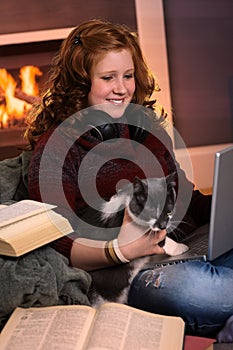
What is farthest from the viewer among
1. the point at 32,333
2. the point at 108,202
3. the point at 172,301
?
the point at 108,202

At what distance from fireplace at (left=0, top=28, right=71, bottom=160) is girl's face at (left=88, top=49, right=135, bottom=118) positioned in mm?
1983

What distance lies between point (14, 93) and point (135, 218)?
2.44 meters

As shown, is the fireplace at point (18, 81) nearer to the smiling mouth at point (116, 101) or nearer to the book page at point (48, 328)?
the smiling mouth at point (116, 101)

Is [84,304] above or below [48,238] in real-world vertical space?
below

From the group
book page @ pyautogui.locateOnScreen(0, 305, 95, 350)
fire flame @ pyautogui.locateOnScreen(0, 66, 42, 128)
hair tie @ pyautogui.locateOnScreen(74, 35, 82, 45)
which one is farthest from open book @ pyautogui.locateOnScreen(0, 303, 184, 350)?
fire flame @ pyautogui.locateOnScreen(0, 66, 42, 128)

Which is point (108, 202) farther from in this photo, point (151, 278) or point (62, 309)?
point (62, 309)

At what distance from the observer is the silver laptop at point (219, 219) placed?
1.12 m

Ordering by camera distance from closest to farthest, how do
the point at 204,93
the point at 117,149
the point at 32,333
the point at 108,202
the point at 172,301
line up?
the point at 32,333, the point at 172,301, the point at 108,202, the point at 117,149, the point at 204,93

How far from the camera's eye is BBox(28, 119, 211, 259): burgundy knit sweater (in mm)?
1398

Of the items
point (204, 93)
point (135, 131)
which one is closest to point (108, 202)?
point (135, 131)

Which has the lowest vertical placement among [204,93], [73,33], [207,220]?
[204,93]

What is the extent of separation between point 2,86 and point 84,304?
2556 mm

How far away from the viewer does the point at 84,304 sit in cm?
123

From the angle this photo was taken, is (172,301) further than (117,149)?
No
